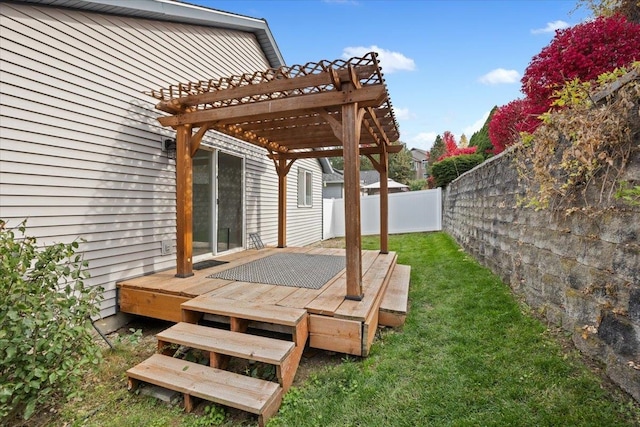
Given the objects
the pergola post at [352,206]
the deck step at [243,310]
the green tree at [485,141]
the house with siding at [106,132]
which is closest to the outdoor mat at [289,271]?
the pergola post at [352,206]

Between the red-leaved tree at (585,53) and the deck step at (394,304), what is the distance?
9.07 ft

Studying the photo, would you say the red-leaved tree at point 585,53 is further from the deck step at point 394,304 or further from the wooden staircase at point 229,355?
the wooden staircase at point 229,355

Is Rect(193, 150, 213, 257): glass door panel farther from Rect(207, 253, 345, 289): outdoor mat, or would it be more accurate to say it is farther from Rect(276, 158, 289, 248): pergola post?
Rect(276, 158, 289, 248): pergola post

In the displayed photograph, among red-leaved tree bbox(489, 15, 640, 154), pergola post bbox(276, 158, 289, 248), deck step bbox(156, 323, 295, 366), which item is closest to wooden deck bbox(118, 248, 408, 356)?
deck step bbox(156, 323, 295, 366)

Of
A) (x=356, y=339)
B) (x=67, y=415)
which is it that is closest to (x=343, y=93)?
(x=356, y=339)

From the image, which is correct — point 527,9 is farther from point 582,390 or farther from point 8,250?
point 8,250

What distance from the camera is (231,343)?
2432 millimetres

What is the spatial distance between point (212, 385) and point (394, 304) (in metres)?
2.02

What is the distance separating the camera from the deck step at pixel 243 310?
2540 millimetres

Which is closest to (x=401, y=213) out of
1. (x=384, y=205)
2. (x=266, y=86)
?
(x=384, y=205)

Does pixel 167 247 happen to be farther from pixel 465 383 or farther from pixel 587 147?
pixel 587 147

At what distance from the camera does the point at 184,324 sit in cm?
278

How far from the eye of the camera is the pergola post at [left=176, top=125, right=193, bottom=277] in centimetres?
387

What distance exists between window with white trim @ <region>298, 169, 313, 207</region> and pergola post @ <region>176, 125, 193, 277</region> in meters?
5.47
